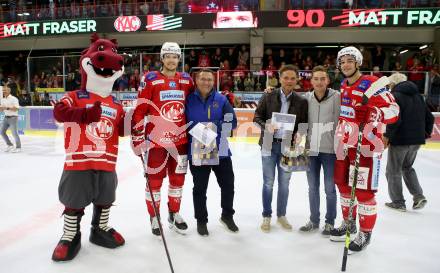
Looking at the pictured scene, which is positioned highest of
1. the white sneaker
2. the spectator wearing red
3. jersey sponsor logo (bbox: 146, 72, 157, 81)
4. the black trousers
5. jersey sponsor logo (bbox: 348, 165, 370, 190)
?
the spectator wearing red

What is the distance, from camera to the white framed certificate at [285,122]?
3.13 m

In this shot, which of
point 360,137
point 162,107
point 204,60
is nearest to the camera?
point 360,137

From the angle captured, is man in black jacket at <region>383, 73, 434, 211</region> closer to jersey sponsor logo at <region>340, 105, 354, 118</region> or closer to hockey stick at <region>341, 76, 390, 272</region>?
jersey sponsor logo at <region>340, 105, 354, 118</region>

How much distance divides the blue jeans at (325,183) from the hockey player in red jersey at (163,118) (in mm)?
1106

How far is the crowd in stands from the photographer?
37.4ft

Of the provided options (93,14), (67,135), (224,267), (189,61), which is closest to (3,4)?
(93,14)

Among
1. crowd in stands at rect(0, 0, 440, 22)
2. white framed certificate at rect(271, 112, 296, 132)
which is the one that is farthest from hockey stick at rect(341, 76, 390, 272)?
crowd in stands at rect(0, 0, 440, 22)

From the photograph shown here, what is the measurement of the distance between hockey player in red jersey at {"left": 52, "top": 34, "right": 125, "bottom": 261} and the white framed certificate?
129 centimetres

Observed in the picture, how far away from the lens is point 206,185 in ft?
10.6

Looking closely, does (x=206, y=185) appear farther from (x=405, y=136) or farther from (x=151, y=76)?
(x=405, y=136)

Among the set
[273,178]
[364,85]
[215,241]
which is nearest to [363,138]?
[364,85]

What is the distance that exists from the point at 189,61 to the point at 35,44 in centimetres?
734

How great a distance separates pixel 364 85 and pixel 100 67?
1927 mm

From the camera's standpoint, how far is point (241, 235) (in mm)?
3238
